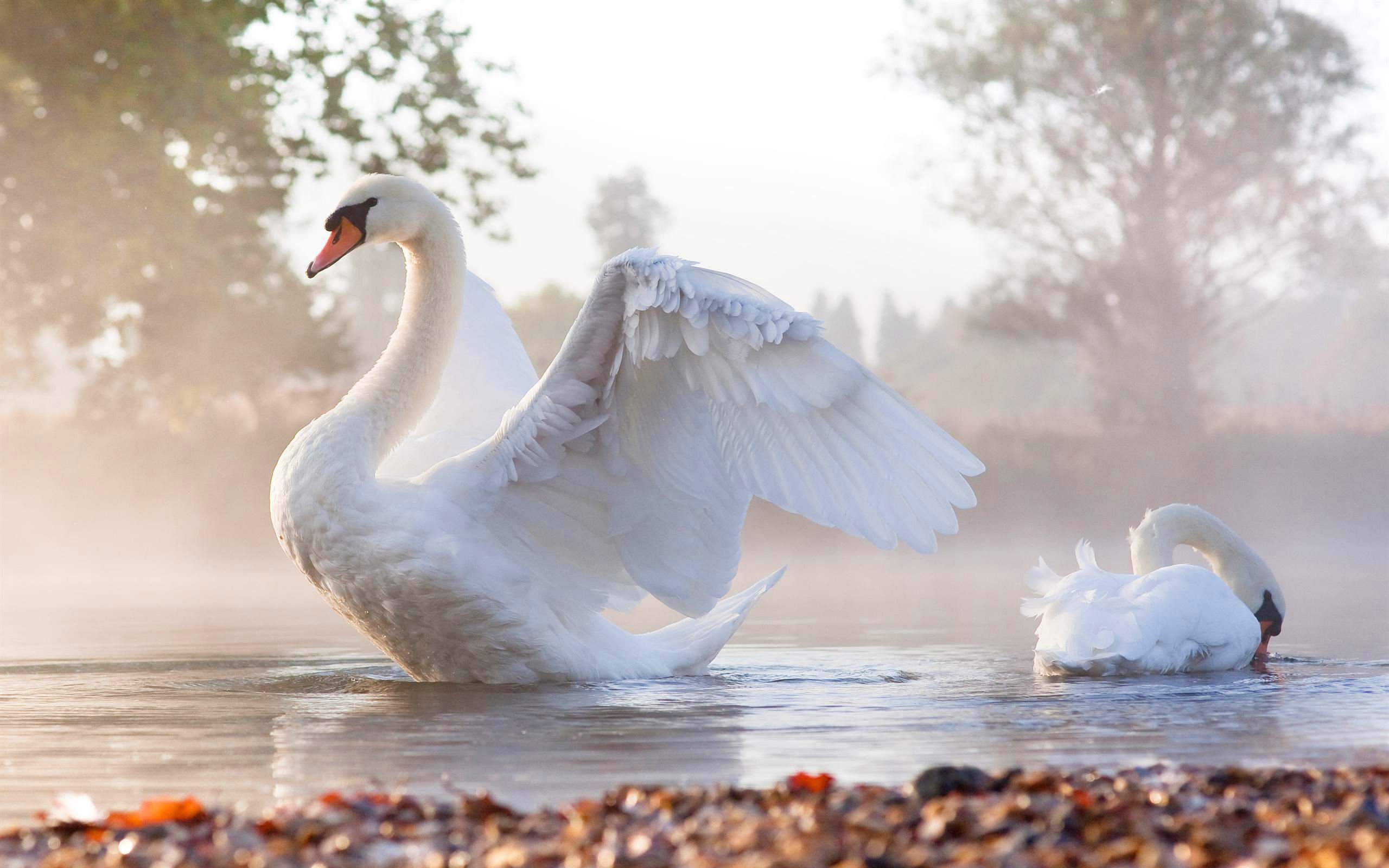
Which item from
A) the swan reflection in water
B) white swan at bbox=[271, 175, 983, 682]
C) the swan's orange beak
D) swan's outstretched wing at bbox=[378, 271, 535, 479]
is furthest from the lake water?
the swan's orange beak

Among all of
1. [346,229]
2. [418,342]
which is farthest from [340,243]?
[418,342]

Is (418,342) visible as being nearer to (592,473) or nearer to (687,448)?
(592,473)

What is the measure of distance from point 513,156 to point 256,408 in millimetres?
9163

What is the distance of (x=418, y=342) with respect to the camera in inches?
266

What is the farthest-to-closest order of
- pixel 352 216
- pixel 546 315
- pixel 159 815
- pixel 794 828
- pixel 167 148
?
1. pixel 546 315
2. pixel 167 148
3. pixel 352 216
4. pixel 159 815
5. pixel 794 828

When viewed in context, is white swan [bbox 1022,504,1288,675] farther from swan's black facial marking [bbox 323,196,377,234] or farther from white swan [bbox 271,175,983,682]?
swan's black facial marking [bbox 323,196,377,234]

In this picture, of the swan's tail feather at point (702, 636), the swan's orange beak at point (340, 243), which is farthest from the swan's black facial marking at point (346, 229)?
the swan's tail feather at point (702, 636)

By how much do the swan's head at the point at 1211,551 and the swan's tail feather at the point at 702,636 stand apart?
213cm

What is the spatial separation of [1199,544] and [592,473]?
3619mm

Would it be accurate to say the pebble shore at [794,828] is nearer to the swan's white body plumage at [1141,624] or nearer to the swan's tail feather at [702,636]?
the swan's white body plumage at [1141,624]

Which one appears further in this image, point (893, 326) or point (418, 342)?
point (893, 326)

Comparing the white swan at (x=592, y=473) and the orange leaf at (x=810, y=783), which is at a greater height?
the white swan at (x=592, y=473)

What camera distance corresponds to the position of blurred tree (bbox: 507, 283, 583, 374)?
51656 mm

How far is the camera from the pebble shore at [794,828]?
2.84m
